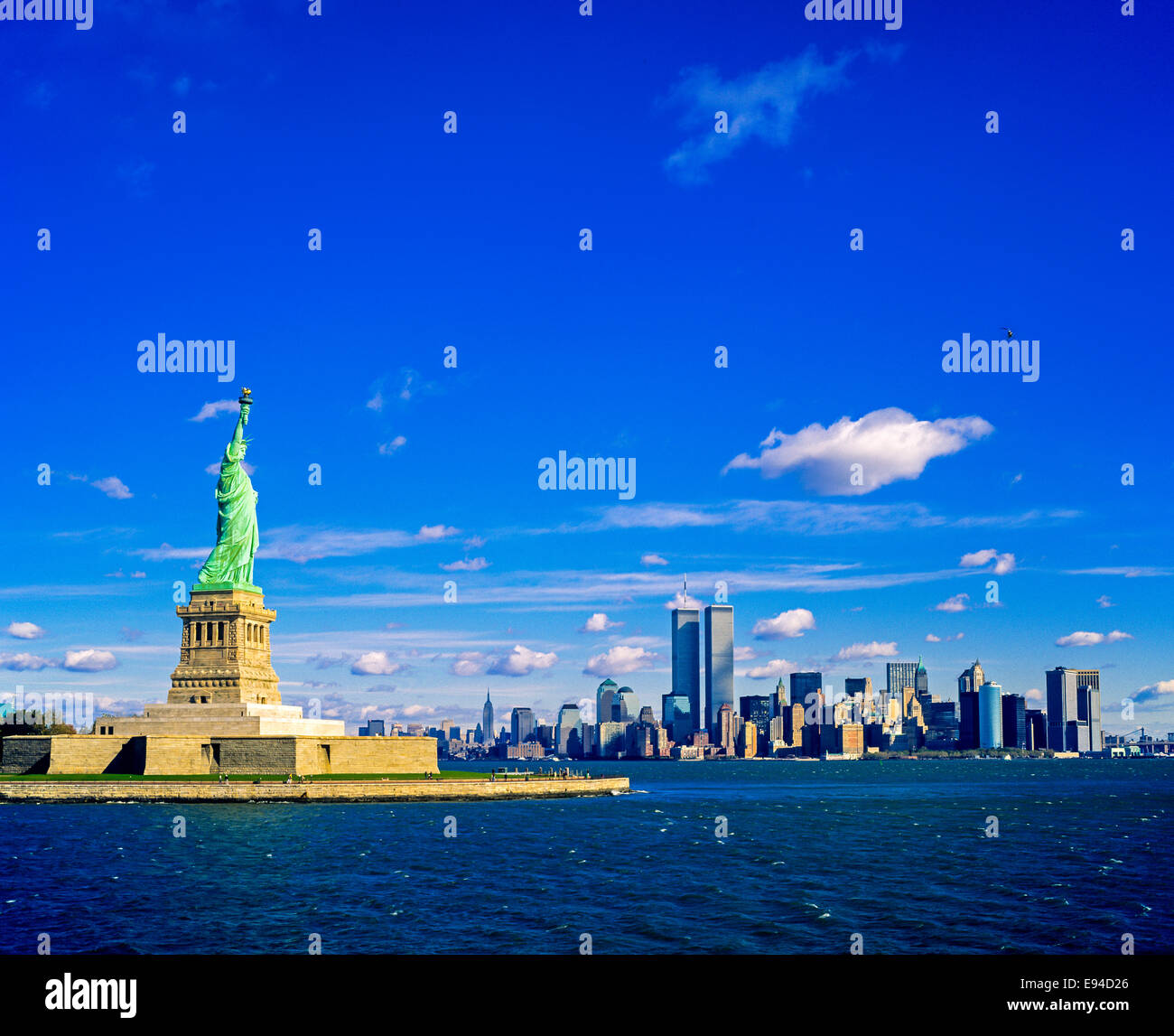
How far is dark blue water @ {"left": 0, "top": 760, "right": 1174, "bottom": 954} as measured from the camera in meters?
42.4

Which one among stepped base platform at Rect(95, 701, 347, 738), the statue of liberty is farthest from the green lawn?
the statue of liberty

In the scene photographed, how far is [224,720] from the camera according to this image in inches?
4094

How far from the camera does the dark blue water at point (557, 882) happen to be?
4238cm

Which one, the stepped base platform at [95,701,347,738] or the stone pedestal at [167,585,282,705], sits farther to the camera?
the stone pedestal at [167,585,282,705]

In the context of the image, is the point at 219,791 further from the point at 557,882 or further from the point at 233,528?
the point at 557,882

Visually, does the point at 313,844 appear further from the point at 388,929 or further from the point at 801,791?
the point at 801,791

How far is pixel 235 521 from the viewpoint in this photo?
117 meters

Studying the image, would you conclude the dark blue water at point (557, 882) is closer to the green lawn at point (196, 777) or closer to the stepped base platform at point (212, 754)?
the green lawn at point (196, 777)

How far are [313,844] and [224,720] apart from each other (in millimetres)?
39674

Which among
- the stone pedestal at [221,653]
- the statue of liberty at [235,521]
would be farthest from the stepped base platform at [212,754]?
the statue of liberty at [235,521]

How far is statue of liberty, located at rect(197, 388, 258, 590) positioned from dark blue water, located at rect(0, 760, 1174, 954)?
2782 centimetres

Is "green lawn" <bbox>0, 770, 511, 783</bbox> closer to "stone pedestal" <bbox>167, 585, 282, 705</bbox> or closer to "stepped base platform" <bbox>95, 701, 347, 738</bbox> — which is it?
"stepped base platform" <bbox>95, 701, 347, 738</bbox>

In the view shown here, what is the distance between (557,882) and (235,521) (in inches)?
2855
